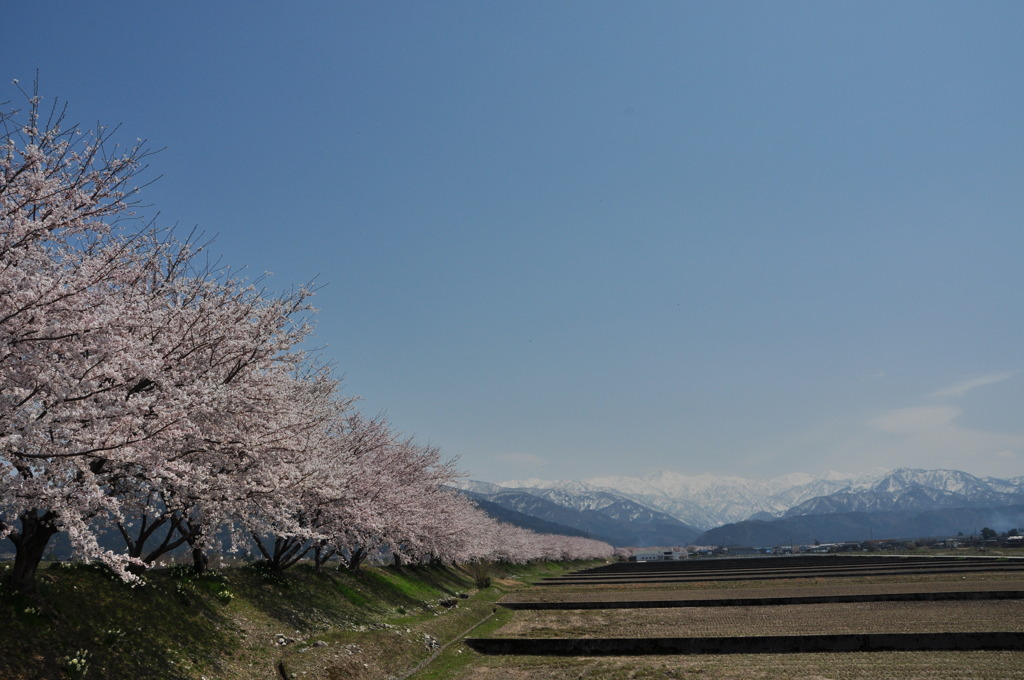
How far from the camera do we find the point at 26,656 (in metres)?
13.4

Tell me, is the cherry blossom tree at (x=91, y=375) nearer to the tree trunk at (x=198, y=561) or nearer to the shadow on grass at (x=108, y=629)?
the shadow on grass at (x=108, y=629)

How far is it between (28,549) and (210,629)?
7288mm

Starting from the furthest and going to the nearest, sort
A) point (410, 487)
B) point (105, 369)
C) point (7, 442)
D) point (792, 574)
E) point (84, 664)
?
point (792, 574) < point (410, 487) < point (84, 664) < point (105, 369) < point (7, 442)

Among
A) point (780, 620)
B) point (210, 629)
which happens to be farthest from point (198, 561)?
point (780, 620)

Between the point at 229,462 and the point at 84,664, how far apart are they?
5471 millimetres

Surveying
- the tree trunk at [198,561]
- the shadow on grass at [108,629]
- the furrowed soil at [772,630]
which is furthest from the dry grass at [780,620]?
the shadow on grass at [108,629]

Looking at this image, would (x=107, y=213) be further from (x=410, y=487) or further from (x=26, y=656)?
(x=410, y=487)

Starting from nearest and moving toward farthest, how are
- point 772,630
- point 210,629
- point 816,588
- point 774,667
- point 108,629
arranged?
point 108,629, point 210,629, point 774,667, point 772,630, point 816,588

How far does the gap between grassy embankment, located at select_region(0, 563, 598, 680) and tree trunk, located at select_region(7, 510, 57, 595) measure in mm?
429

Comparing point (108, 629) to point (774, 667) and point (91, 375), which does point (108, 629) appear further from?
point (774, 667)

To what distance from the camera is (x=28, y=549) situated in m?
15.1

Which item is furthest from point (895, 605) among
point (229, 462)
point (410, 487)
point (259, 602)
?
point (229, 462)

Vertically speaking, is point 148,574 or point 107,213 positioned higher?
point 107,213

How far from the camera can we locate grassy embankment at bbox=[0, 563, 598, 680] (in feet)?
47.8
